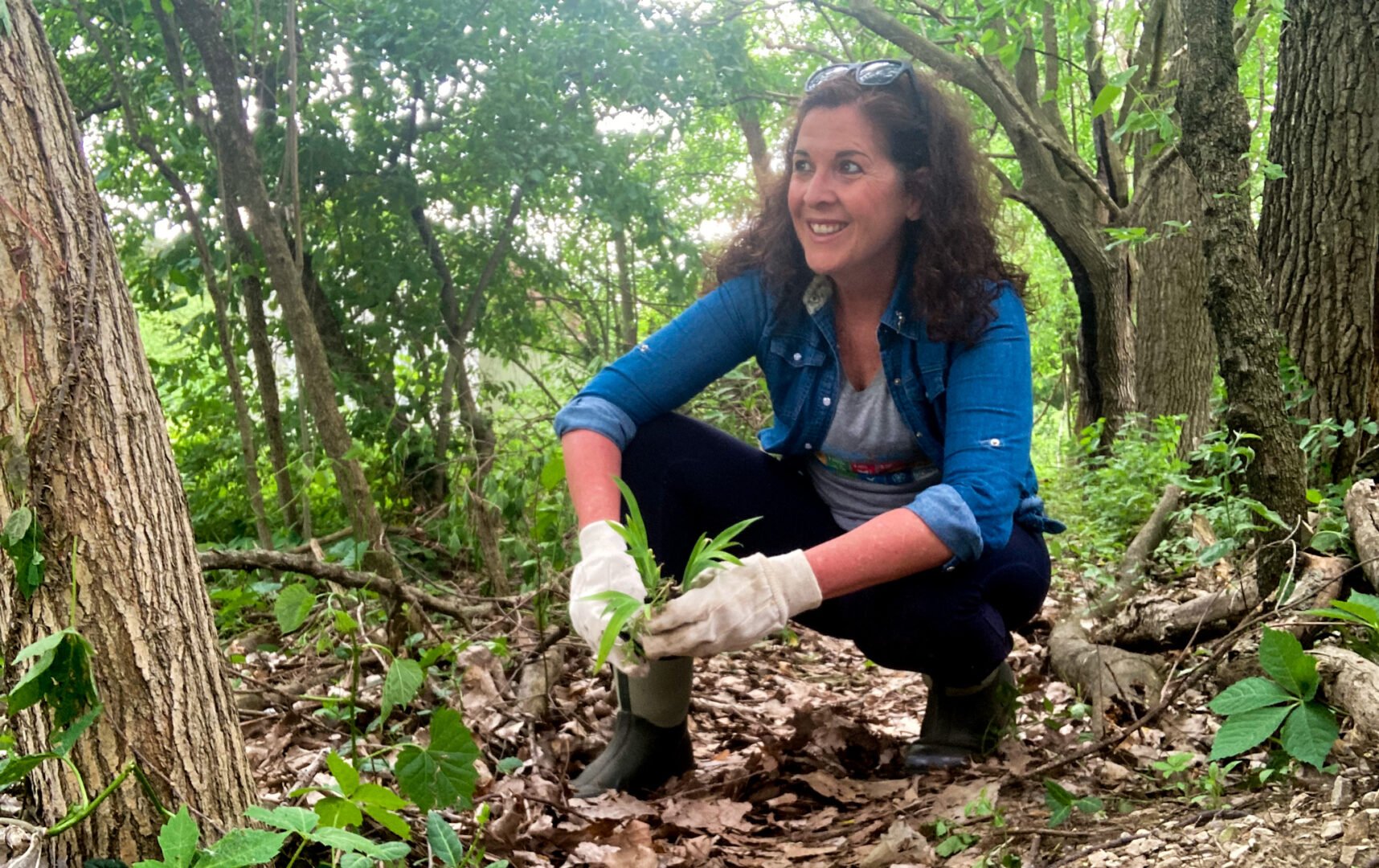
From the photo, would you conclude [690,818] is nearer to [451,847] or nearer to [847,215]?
[451,847]

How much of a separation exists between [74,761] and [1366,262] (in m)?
2.95

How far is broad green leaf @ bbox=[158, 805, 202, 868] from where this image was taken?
1.13 m

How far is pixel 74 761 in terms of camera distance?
130 centimetres

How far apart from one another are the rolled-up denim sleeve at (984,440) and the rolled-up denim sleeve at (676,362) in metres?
0.47

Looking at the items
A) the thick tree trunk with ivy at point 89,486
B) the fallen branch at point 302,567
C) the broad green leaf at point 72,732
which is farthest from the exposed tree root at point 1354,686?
the fallen branch at point 302,567

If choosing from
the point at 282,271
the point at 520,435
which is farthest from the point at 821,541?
the point at 520,435

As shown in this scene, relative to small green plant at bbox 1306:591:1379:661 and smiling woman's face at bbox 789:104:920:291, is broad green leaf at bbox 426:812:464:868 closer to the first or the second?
small green plant at bbox 1306:591:1379:661

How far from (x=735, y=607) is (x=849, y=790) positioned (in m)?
0.58

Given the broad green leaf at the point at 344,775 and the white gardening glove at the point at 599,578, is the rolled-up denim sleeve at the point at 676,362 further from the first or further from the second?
the broad green leaf at the point at 344,775

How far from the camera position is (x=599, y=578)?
1918mm

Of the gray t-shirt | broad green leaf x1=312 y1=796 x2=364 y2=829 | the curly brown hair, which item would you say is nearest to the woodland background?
broad green leaf x1=312 y1=796 x2=364 y2=829

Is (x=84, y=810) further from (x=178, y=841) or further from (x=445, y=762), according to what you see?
(x=445, y=762)

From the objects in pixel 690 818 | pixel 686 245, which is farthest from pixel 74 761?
pixel 686 245

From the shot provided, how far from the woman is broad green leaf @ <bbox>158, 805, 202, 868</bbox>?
828 millimetres
